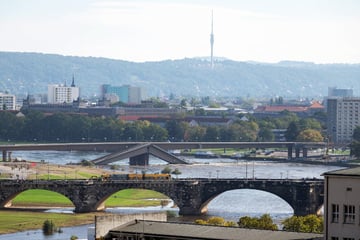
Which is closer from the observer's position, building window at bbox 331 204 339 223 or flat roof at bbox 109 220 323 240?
building window at bbox 331 204 339 223

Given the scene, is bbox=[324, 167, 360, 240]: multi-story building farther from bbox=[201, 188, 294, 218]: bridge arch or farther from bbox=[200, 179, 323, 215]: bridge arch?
bbox=[200, 179, 323, 215]: bridge arch

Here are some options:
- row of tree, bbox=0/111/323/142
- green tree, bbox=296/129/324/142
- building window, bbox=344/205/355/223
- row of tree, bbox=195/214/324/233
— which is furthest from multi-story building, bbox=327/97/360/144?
building window, bbox=344/205/355/223

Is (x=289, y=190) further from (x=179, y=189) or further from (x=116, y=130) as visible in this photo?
(x=116, y=130)

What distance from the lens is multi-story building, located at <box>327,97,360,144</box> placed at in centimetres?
18488

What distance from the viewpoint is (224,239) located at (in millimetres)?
33750

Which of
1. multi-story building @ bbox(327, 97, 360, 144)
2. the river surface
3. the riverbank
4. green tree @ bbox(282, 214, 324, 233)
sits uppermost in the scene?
multi-story building @ bbox(327, 97, 360, 144)

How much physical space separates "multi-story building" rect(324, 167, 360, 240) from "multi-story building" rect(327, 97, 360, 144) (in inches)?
5939

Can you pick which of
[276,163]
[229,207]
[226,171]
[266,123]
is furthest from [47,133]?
[229,207]

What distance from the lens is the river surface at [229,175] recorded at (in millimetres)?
75500

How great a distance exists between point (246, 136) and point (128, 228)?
5594 inches

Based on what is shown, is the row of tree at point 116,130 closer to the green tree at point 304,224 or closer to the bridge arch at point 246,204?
the bridge arch at point 246,204

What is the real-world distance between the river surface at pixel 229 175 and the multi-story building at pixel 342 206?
31.8 m

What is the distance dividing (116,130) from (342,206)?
152894mm

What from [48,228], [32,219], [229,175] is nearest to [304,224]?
[48,228]
